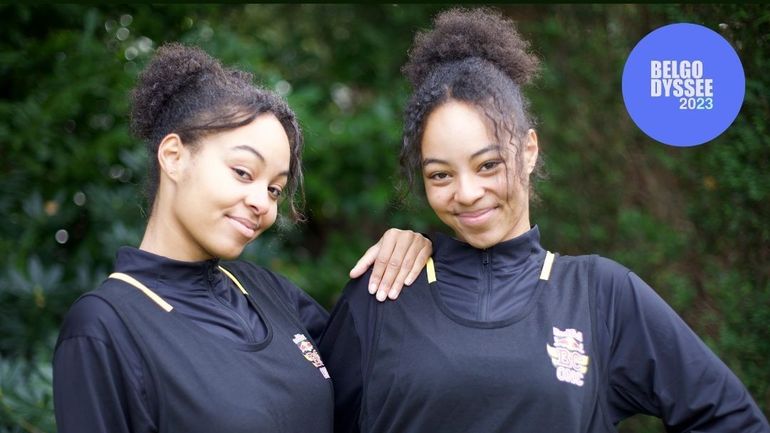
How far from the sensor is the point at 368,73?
5535mm

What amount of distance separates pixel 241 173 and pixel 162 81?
37 centimetres

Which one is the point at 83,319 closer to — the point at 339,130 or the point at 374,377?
the point at 374,377

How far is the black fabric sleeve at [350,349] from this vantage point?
2637 millimetres

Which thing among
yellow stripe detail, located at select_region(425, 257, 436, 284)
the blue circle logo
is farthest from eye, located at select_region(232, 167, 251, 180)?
the blue circle logo

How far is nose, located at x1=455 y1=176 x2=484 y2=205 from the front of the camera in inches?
97.2

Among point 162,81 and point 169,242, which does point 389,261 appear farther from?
point 162,81

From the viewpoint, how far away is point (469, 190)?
247 centimetres

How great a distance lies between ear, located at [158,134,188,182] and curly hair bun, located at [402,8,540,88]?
0.69m

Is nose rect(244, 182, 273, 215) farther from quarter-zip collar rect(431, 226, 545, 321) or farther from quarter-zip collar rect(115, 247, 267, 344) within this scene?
quarter-zip collar rect(431, 226, 545, 321)

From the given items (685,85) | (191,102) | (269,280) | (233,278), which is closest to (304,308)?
(269,280)

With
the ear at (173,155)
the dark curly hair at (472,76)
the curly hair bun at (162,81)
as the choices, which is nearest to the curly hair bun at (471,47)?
the dark curly hair at (472,76)

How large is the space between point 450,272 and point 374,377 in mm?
352

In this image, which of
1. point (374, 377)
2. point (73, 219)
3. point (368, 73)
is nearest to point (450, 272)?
point (374, 377)

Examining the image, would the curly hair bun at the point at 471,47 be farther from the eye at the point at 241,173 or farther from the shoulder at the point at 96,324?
the shoulder at the point at 96,324
